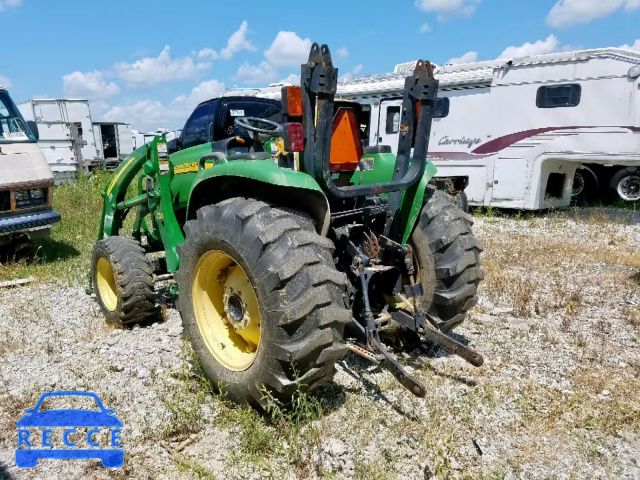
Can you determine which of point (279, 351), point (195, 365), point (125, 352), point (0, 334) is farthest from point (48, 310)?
point (279, 351)

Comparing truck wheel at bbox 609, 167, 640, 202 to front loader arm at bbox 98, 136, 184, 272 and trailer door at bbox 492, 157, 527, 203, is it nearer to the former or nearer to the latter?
trailer door at bbox 492, 157, 527, 203

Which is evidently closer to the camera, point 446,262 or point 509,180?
point 446,262

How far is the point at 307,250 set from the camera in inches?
104

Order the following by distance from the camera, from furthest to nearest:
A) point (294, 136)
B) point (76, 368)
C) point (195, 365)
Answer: point (76, 368)
point (195, 365)
point (294, 136)

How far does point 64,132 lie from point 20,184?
1303 centimetres

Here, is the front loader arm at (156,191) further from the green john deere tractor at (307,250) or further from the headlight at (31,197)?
the headlight at (31,197)

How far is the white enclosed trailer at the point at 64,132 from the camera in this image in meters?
17.4

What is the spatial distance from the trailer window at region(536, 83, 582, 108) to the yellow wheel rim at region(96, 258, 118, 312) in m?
9.45

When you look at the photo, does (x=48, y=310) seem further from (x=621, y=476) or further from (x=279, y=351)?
(x=621, y=476)

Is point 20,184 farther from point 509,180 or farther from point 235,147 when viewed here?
point 509,180

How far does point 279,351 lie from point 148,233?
3.14 m

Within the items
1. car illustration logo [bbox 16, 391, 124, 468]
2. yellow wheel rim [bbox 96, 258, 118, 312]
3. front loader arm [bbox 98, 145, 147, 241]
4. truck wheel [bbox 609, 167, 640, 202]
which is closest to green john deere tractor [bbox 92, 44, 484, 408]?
yellow wheel rim [bbox 96, 258, 118, 312]

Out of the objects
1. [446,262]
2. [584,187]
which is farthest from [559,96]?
[446,262]

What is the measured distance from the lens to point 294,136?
8.98 feet
